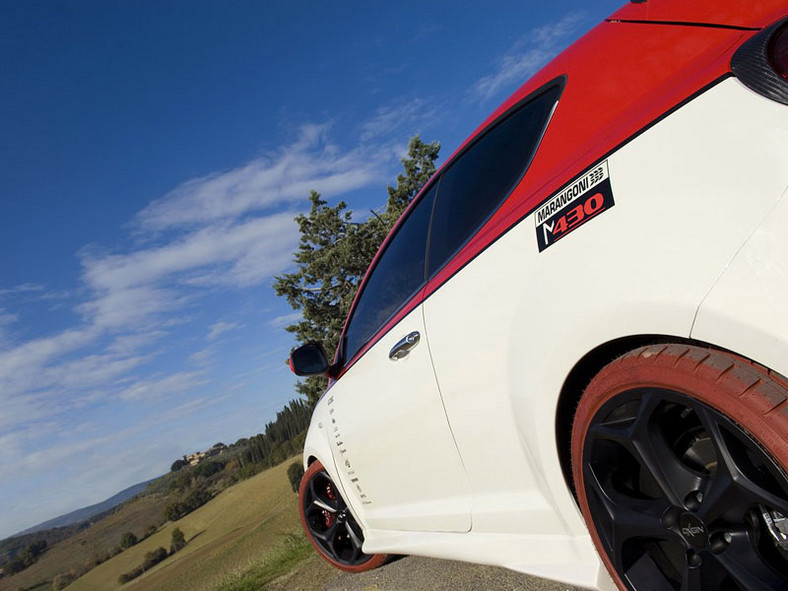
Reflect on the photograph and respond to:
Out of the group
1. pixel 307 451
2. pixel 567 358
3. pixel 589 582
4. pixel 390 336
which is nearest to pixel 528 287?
pixel 567 358

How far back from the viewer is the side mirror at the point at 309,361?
10.6 feet

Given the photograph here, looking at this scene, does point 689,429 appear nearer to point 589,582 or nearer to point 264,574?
point 589,582

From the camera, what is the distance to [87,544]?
385 ft

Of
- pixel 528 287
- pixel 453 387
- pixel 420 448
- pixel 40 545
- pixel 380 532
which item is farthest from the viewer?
pixel 40 545

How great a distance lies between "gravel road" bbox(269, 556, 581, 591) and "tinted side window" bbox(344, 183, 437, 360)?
4.07 feet

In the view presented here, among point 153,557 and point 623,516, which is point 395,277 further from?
point 153,557

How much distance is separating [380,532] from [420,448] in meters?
0.94

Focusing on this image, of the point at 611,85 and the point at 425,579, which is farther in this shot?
the point at 425,579

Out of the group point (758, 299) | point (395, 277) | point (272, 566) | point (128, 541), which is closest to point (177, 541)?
point (128, 541)

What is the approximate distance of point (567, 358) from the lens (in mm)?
1379

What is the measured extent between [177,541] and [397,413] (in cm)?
9071

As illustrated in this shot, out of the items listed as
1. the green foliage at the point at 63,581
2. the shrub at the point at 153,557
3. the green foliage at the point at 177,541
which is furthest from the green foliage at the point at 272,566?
the green foliage at the point at 63,581

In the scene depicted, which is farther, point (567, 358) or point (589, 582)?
point (589, 582)

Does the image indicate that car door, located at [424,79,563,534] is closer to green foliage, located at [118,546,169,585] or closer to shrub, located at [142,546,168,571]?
green foliage, located at [118,546,169,585]
